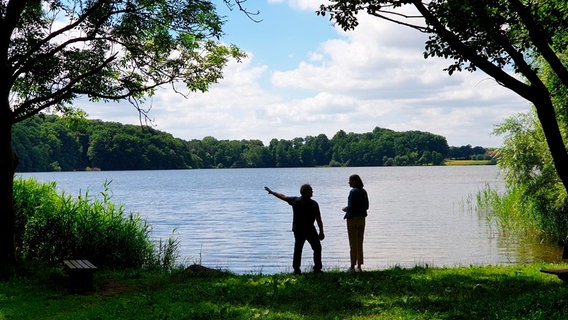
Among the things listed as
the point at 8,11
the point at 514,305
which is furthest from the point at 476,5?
the point at 8,11

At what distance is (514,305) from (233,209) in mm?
42258

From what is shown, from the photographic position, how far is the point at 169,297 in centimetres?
1090

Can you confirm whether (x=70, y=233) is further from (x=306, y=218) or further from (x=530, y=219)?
(x=530, y=219)

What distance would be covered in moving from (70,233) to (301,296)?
764 centimetres

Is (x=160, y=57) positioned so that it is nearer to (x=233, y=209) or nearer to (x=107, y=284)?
(x=107, y=284)

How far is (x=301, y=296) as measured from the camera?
10719 millimetres

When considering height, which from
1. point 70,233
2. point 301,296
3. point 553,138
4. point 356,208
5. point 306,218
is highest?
point 553,138

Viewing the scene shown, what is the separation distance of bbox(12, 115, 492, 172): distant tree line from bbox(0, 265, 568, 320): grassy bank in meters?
94.2

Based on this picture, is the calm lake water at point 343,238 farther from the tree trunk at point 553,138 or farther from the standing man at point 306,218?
the tree trunk at point 553,138

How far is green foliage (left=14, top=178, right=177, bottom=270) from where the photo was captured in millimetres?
15133

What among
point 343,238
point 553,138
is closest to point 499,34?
point 553,138

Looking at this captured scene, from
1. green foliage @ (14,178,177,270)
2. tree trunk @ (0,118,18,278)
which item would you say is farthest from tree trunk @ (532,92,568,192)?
tree trunk @ (0,118,18,278)

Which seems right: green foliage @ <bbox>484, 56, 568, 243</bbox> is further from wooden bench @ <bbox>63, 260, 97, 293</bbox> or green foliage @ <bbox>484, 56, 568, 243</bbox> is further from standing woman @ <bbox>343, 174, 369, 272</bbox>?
wooden bench @ <bbox>63, 260, 97, 293</bbox>

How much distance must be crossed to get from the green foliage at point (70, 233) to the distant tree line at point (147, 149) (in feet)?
294
